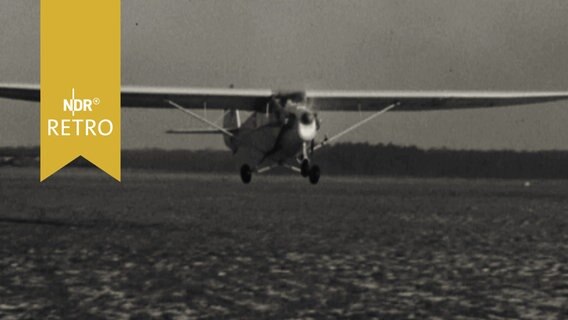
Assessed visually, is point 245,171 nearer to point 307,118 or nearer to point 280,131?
point 280,131

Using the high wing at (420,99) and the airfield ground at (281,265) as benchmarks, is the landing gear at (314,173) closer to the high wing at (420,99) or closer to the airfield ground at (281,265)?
the high wing at (420,99)

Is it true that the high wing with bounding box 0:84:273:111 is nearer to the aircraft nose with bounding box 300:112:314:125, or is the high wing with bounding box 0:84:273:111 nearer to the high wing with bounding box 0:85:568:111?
the high wing with bounding box 0:85:568:111

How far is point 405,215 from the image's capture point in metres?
12.8

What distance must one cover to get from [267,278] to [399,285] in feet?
3.00

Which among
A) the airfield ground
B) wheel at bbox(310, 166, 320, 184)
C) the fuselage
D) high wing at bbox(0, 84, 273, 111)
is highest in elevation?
high wing at bbox(0, 84, 273, 111)

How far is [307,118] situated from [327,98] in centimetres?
370

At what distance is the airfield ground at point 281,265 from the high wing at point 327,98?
35.4 feet

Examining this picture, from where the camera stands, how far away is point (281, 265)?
6758 mm

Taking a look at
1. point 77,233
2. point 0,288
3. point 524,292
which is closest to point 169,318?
point 0,288

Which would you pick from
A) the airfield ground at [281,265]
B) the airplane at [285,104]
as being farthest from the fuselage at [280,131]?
the airfield ground at [281,265]

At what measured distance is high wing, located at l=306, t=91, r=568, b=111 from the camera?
25.8 meters

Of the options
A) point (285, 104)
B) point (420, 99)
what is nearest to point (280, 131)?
point (285, 104)

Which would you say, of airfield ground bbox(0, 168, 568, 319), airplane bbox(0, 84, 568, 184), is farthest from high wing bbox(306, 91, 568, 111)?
airfield ground bbox(0, 168, 568, 319)

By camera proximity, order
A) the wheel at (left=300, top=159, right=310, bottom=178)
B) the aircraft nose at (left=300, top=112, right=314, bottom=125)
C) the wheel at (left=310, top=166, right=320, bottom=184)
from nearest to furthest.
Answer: the aircraft nose at (left=300, top=112, right=314, bottom=125)
the wheel at (left=300, top=159, right=310, bottom=178)
the wheel at (left=310, top=166, right=320, bottom=184)
